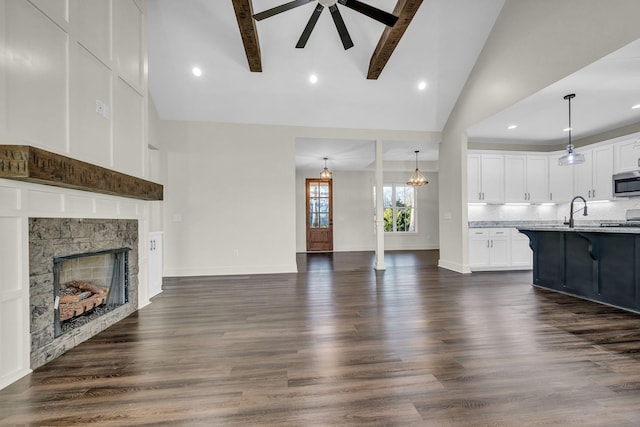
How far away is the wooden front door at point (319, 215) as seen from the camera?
9539 mm

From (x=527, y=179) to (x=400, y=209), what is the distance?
4271 millimetres

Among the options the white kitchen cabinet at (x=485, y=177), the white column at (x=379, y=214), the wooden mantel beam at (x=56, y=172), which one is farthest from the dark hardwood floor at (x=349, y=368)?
the white kitchen cabinet at (x=485, y=177)

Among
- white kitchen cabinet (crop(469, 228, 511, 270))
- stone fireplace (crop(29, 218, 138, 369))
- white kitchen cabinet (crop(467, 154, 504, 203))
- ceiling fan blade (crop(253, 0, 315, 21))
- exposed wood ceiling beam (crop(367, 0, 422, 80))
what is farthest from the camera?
white kitchen cabinet (crop(467, 154, 504, 203))

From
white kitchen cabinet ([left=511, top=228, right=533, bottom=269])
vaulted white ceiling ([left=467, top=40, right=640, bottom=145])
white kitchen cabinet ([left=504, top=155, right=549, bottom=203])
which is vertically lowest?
A: white kitchen cabinet ([left=511, top=228, right=533, bottom=269])

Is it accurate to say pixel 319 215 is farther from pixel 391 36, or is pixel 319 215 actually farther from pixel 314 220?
pixel 391 36

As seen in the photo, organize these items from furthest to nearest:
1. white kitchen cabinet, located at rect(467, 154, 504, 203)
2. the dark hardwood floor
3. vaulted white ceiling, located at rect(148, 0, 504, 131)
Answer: white kitchen cabinet, located at rect(467, 154, 504, 203) < vaulted white ceiling, located at rect(148, 0, 504, 131) < the dark hardwood floor

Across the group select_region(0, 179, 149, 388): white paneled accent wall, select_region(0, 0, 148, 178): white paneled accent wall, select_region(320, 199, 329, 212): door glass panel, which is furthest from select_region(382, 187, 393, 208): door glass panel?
select_region(0, 179, 149, 388): white paneled accent wall

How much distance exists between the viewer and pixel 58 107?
7.14 ft

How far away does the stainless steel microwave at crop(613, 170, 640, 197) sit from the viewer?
4465 mm

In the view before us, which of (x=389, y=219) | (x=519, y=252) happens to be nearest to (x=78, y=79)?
(x=519, y=252)

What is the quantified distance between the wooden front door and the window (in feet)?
6.51

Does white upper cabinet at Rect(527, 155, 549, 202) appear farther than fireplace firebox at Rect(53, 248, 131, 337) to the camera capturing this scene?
Yes

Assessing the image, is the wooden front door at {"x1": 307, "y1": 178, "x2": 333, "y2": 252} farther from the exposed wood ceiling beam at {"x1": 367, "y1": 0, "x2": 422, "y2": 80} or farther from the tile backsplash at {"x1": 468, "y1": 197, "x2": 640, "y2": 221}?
the exposed wood ceiling beam at {"x1": 367, "y1": 0, "x2": 422, "y2": 80}

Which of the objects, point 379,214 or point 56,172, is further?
point 379,214
